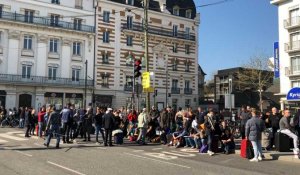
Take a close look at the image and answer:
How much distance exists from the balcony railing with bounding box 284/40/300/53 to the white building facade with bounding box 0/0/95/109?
80.0 feet

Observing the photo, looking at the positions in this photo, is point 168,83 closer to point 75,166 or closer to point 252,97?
point 252,97

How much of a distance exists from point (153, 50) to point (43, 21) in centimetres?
1641

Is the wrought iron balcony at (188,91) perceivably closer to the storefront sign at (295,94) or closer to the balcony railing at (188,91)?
the balcony railing at (188,91)

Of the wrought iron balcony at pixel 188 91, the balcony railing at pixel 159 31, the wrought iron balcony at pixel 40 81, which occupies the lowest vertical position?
the wrought iron balcony at pixel 188 91

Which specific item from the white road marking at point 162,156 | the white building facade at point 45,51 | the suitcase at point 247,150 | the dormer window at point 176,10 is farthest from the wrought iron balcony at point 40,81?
the suitcase at point 247,150

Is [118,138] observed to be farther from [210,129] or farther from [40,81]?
[40,81]

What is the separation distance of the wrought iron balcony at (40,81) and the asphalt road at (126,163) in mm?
25952

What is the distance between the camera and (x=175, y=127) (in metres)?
19.1

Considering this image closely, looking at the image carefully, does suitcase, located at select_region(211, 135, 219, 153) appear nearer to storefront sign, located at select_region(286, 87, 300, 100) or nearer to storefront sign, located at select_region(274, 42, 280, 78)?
storefront sign, located at select_region(286, 87, 300, 100)

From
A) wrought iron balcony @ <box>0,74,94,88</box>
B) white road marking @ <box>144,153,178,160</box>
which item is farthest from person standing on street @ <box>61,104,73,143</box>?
wrought iron balcony @ <box>0,74,94,88</box>

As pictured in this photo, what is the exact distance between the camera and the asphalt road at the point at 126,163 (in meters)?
9.81

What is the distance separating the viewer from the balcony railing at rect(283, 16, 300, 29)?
40.9 m

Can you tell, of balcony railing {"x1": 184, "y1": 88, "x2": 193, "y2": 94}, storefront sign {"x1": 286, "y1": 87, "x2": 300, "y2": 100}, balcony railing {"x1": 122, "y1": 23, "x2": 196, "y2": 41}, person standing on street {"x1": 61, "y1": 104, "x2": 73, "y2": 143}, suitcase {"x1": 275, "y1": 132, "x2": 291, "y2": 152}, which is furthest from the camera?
balcony railing {"x1": 184, "y1": 88, "x2": 193, "y2": 94}

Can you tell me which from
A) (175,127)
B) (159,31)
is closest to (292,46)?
(159,31)
